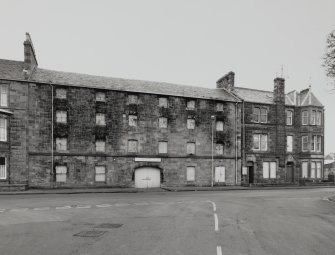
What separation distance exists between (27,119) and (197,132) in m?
18.9

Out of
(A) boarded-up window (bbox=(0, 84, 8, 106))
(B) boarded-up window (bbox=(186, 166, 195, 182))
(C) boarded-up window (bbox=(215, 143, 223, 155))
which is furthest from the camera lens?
(C) boarded-up window (bbox=(215, 143, 223, 155))

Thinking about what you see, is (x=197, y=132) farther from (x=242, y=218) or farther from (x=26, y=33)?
(x=242, y=218)

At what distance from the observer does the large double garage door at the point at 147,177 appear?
120ft

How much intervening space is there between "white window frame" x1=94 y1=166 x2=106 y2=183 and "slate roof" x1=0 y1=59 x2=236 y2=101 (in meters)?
8.77

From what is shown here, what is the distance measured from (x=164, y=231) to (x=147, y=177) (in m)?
25.5

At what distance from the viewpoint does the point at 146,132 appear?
122 feet

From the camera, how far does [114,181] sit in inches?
1387

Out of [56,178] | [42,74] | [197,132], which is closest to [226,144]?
[197,132]

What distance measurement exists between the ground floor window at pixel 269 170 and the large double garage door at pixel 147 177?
14.6m

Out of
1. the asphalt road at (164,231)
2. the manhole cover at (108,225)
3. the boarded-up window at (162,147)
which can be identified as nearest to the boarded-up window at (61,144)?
the boarded-up window at (162,147)

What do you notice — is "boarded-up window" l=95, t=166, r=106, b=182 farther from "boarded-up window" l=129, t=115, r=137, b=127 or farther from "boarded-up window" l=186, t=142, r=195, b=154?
"boarded-up window" l=186, t=142, r=195, b=154

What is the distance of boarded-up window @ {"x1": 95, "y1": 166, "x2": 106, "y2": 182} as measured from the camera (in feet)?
114

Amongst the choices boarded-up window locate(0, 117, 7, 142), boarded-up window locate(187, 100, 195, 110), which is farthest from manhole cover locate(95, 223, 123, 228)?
boarded-up window locate(187, 100, 195, 110)

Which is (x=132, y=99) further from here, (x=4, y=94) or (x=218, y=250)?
(x=218, y=250)
